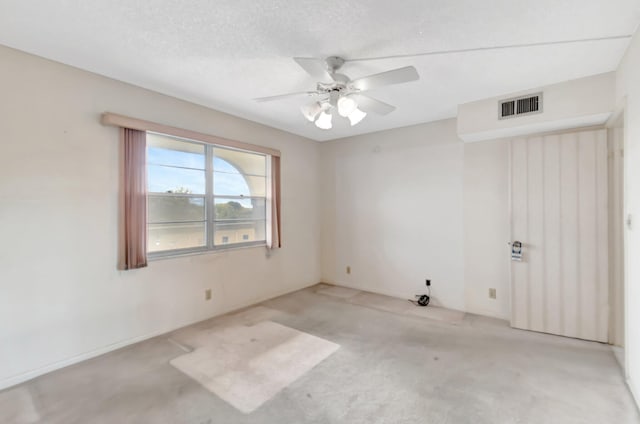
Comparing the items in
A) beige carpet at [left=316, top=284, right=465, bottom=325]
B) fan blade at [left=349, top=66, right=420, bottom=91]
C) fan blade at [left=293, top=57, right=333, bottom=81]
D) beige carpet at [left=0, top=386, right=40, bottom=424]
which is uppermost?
fan blade at [left=293, top=57, right=333, bottom=81]

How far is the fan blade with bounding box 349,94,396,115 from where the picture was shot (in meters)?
2.50

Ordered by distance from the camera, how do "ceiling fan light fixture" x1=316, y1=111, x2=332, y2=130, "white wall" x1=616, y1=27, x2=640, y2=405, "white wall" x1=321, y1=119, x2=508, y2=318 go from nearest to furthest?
"white wall" x1=616, y1=27, x2=640, y2=405 → "ceiling fan light fixture" x1=316, y1=111, x2=332, y2=130 → "white wall" x1=321, y1=119, x2=508, y2=318

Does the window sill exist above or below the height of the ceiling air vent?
below

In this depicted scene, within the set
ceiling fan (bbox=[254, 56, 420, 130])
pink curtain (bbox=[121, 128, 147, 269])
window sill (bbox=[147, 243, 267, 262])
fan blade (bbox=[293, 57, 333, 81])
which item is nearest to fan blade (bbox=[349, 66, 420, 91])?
ceiling fan (bbox=[254, 56, 420, 130])

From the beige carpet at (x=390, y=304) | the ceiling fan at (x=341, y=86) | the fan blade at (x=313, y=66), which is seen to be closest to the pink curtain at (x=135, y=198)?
the ceiling fan at (x=341, y=86)

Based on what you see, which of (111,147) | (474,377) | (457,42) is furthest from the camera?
(111,147)

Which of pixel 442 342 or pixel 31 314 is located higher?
pixel 31 314

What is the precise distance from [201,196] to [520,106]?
3681 millimetres

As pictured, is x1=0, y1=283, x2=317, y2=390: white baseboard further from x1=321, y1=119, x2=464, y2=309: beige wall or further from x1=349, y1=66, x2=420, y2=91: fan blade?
x1=349, y1=66, x2=420, y2=91: fan blade

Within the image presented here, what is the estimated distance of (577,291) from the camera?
3.03 meters

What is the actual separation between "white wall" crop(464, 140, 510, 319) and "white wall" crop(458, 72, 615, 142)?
1.22 feet

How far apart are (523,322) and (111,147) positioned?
468cm

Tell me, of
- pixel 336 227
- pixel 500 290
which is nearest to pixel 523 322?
pixel 500 290

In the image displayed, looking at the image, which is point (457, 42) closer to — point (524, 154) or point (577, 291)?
point (524, 154)
